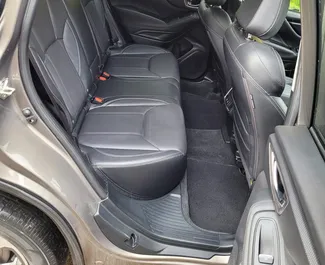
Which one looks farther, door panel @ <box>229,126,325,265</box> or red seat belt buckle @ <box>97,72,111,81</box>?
red seat belt buckle @ <box>97,72,111,81</box>

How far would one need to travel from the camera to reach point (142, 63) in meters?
1.94

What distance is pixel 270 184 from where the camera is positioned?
0.94 m

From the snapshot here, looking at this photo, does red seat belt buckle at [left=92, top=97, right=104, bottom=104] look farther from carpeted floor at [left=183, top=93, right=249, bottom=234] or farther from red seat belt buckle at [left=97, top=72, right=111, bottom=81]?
carpeted floor at [left=183, top=93, right=249, bottom=234]

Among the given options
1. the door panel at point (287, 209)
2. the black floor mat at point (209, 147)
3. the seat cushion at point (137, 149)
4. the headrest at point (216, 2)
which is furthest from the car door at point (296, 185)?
the headrest at point (216, 2)

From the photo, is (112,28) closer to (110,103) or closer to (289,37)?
(110,103)

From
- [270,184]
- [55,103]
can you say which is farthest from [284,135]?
[55,103]

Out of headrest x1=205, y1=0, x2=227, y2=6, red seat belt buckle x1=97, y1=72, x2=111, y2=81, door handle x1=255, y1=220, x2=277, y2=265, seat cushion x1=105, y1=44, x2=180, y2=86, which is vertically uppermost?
headrest x1=205, y1=0, x2=227, y2=6

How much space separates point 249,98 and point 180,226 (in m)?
0.47

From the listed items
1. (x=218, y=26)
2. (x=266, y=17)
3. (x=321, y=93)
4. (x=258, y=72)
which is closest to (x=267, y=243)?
(x=321, y=93)

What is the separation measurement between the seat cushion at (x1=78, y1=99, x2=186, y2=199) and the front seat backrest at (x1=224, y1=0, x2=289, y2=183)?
24 centimetres

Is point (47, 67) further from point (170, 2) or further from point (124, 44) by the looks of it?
point (170, 2)

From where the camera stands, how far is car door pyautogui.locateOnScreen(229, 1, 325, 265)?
704 millimetres

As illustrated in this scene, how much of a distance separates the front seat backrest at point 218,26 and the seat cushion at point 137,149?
1.04 ft

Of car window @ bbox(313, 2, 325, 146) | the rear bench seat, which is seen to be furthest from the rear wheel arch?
car window @ bbox(313, 2, 325, 146)
